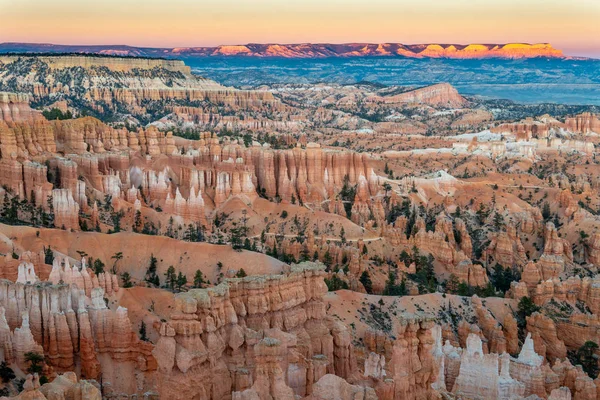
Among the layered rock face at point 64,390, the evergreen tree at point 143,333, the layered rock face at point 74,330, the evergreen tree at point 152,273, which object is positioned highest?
the layered rock face at point 64,390

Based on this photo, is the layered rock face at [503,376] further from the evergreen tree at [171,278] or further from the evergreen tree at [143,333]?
the evergreen tree at [171,278]

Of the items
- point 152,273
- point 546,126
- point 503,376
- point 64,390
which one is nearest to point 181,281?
point 152,273

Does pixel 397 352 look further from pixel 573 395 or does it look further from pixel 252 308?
pixel 573 395

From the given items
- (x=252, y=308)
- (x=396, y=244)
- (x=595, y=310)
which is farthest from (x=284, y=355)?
(x=396, y=244)

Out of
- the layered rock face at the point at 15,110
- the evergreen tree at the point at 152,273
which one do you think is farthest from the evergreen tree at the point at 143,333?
the layered rock face at the point at 15,110

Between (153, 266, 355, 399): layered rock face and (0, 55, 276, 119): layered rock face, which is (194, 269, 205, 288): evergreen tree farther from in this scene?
(0, 55, 276, 119): layered rock face

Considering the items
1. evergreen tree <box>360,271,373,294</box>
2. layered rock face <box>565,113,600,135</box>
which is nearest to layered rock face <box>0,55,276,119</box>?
layered rock face <box>565,113,600,135</box>
